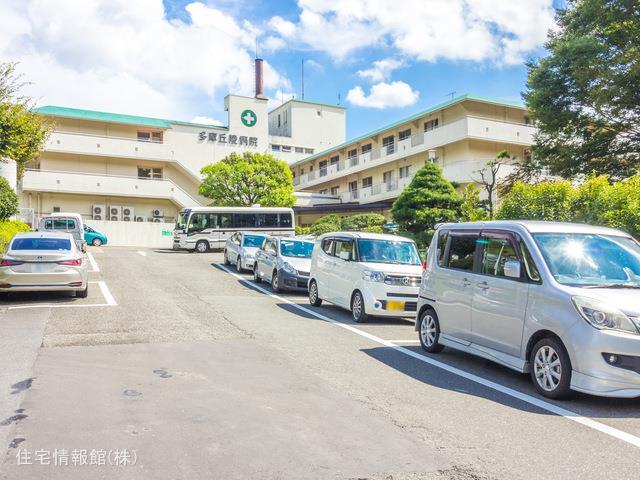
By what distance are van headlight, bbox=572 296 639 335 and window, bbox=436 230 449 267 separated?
2760 millimetres

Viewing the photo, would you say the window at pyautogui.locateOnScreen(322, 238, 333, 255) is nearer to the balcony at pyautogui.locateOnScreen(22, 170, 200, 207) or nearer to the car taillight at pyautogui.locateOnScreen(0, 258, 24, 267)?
the car taillight at pyautogui.locateOnScreen(0, 258, 24, 267)

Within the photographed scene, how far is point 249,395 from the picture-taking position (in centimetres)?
588

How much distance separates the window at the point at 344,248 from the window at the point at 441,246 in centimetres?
360

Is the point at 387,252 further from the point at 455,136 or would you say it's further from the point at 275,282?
the point at 455,136

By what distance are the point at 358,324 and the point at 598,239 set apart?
5.31 meters

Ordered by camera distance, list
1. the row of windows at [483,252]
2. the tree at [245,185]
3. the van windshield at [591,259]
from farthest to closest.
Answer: the tree at [245,185] → the row of windows at [483,252] → the van windshield at [591,259]

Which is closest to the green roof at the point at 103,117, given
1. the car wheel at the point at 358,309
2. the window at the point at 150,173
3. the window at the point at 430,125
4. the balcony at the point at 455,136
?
the window at the point at 150,173

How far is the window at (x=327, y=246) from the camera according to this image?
13065 millimetres

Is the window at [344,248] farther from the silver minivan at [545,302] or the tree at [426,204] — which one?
the tree at [426,204]

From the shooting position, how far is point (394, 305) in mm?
11094

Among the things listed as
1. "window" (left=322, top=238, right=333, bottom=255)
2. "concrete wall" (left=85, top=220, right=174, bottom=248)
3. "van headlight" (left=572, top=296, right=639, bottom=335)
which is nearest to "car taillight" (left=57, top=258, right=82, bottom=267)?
"window" (left=322, top=238, right=333, bottom=255)

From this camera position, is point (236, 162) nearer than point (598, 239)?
No

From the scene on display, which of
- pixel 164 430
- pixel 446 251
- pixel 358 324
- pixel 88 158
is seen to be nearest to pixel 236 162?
pixel 88 158

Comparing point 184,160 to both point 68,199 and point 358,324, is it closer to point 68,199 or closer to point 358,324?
point 68,199
